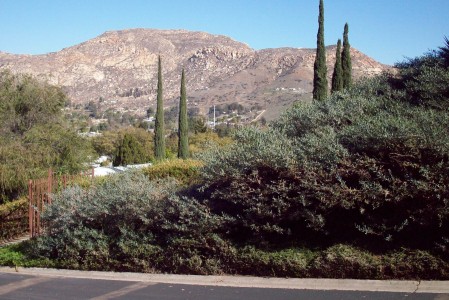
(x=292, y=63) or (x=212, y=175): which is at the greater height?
(x=292, y=63)

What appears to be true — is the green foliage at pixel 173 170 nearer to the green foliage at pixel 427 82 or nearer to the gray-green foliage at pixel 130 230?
the gray-green foliage at pixel 130 230

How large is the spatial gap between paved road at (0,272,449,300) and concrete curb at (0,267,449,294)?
13cm

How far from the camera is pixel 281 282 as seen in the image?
8.11 m

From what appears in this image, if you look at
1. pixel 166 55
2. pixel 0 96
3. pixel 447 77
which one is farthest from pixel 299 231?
pixel 166 55

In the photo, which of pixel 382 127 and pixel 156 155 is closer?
pixel 382 127

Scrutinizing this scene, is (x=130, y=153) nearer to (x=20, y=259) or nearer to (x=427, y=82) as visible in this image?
(x=20, y=259)

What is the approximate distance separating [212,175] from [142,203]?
5.24 feet

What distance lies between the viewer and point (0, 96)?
24062mm

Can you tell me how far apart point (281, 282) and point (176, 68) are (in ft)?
427

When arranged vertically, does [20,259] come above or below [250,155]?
below

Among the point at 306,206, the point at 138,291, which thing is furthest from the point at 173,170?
the point at 306,206

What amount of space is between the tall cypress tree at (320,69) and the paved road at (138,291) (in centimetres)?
1934

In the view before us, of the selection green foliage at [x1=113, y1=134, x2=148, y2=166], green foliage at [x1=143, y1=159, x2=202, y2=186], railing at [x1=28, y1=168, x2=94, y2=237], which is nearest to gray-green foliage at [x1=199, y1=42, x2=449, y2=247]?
railing at [x1=28, y1=168, x2=94, y2=237]

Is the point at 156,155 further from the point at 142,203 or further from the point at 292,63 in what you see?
the point at 292,63
